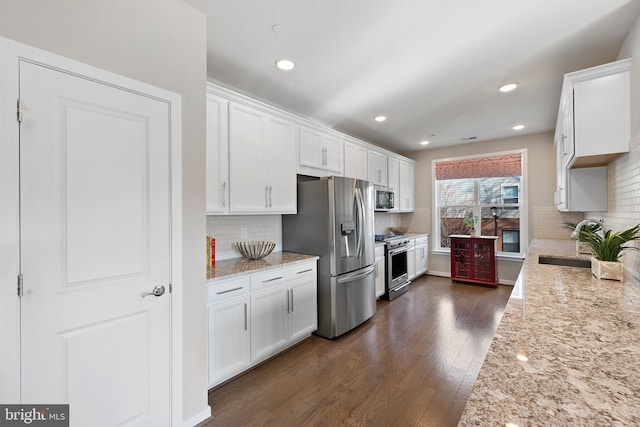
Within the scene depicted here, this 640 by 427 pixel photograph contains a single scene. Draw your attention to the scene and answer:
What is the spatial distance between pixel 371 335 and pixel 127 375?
91.1 inches

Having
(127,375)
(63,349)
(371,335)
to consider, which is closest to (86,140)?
(63,349)

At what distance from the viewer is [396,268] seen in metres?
4.61

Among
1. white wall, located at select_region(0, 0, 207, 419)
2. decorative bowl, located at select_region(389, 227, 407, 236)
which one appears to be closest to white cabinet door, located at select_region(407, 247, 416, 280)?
decorative bowl, located at select_region(389, 227, 407, 236)

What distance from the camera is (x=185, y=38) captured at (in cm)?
180

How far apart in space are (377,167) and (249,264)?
9.61 ft

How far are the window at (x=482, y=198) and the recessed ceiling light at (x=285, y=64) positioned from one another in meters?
4.18

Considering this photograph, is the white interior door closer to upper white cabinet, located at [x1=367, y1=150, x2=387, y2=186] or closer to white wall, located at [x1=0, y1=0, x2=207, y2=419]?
white wall, located at [x1=0, y1=0, x2=207, y2=419]

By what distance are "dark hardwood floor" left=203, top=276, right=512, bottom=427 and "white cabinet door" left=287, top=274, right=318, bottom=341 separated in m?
0.18

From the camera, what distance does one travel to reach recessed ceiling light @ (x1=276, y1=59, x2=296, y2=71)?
2447 mm

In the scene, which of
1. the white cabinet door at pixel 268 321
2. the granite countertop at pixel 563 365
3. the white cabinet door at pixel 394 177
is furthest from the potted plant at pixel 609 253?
the white cabinet door at pixel 394 177

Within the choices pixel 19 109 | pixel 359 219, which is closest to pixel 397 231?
pixel 359 219

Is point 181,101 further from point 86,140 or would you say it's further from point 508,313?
point 508,313

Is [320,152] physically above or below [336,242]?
above

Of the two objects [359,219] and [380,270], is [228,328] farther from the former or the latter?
[380,270]
